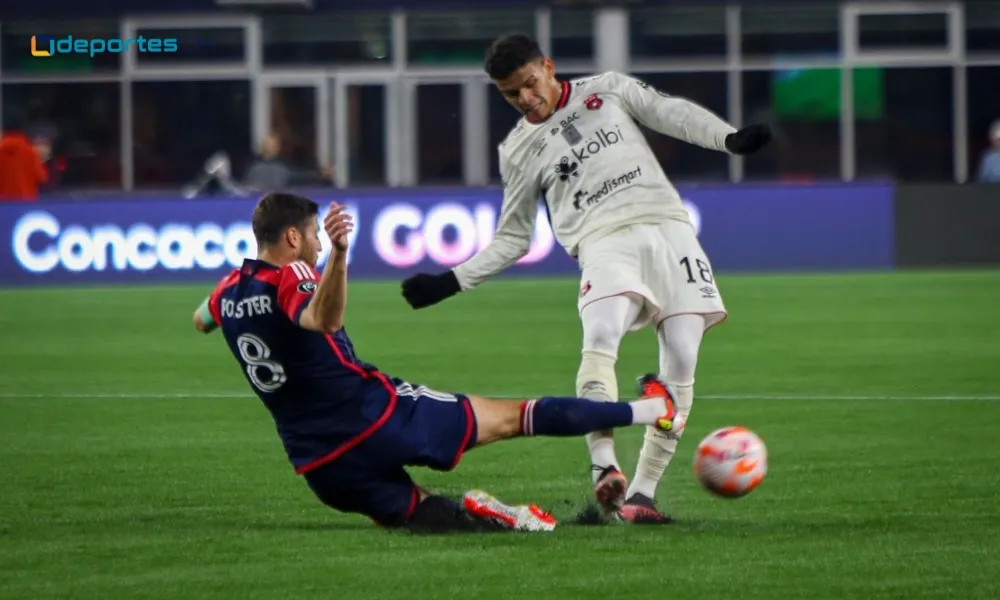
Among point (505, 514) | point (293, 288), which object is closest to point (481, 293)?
point (505, 514)

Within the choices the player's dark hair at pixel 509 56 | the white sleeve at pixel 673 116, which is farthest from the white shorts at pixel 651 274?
the player's dark hair at pixel 509 56

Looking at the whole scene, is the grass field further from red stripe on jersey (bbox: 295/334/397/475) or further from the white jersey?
the white jersey

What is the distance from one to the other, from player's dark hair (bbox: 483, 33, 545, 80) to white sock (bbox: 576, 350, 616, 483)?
118 cm

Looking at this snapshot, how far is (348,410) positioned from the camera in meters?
7.25

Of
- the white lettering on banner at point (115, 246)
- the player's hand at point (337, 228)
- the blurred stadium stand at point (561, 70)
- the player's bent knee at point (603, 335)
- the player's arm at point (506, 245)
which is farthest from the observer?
the blurred stadium stand at point (561, 70)

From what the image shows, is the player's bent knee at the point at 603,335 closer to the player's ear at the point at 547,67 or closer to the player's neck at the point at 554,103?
the player's neck at the point at 554,103

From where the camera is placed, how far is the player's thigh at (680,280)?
7930 mm

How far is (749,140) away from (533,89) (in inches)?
36.7

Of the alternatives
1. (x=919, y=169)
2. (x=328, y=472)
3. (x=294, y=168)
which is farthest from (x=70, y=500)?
(x=919, y=169)

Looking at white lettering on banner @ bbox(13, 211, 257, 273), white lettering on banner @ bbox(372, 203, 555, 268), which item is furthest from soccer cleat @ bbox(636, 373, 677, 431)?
white lettering on banner @ bbox(13, 211, 257, 273)

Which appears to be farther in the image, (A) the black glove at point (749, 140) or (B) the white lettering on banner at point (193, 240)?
(B) the white lettering on banner at point (193, 240)

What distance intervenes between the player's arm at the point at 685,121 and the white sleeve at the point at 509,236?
56cm

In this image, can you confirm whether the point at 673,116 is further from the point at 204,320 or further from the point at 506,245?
the point at 204,320

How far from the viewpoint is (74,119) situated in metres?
31.4
